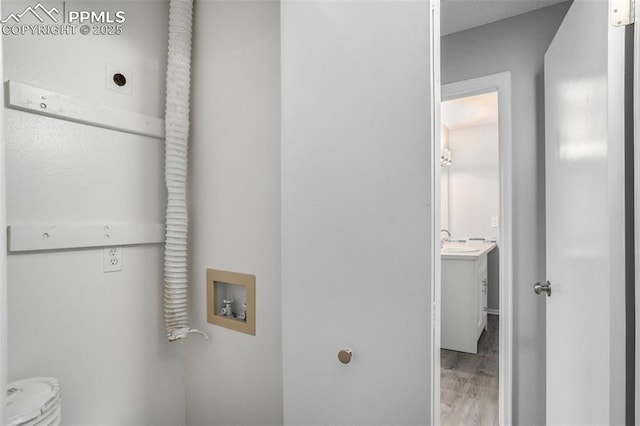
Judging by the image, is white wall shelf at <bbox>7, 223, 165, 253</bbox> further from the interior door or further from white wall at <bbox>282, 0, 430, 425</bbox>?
the interior door

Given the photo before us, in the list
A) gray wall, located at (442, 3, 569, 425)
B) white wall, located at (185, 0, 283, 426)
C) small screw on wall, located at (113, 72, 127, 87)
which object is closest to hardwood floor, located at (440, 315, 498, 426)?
gray wall, located at (442, 3, 569, 425)

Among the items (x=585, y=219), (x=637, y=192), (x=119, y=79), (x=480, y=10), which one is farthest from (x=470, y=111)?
(x=119, y=79)

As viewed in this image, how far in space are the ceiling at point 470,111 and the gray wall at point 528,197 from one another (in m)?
0.98

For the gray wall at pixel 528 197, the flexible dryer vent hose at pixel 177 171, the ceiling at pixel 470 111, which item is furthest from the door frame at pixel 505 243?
the flexible dryer vent hose at pixel 177 171

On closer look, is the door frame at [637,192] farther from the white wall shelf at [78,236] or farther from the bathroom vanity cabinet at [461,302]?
the bathroom vanity cabinet at [461,302]

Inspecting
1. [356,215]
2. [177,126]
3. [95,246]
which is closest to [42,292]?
[95,246]

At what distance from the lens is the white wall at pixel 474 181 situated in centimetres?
340

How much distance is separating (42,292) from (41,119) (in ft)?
1.93

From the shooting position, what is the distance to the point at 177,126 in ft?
4.60

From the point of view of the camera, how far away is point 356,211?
94cm

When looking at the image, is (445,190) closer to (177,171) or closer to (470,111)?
(470,111)

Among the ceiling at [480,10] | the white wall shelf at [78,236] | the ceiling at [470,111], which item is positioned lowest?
the white wall shelf at [78,236]

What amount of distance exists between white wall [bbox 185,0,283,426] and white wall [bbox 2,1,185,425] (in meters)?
0.16

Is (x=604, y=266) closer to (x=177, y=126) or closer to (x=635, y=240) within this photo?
(x=635, y=240)
